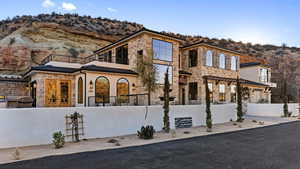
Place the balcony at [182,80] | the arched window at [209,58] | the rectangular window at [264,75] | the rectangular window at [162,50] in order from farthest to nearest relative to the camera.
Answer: the rectangular window at [264,75] → the arched window at [209,58] → the balcony at [182,80] → the rectangular window at [162,50]

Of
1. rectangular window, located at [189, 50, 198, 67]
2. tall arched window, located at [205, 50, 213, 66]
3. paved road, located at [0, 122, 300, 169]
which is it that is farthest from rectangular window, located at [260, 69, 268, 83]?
paved road, located at [0, 122, 300, 169]

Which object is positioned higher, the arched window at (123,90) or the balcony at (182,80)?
the balcony at (182,80)

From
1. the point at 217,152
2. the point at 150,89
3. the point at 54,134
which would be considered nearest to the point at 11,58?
the point at 150,89

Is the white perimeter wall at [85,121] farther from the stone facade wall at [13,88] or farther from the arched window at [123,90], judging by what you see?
the stone facade wall at [13,88]

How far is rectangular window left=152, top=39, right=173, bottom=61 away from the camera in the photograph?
1739 cm

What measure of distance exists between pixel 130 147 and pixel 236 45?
57544 mm

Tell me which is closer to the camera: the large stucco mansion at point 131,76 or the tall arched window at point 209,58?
the large stucco mansion at point 131,76

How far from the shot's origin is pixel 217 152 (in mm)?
6906

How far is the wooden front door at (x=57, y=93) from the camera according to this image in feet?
50.2

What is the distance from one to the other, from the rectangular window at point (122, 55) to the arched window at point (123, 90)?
13.3 feet

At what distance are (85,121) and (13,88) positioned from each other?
54.3ft

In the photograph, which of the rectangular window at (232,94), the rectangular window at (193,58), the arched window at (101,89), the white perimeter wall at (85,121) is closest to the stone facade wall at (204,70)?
the rectangular window at (193,58)

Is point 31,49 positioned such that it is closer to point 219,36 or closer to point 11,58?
point 11,58

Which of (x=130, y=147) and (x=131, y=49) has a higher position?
(x=131, y=49)
